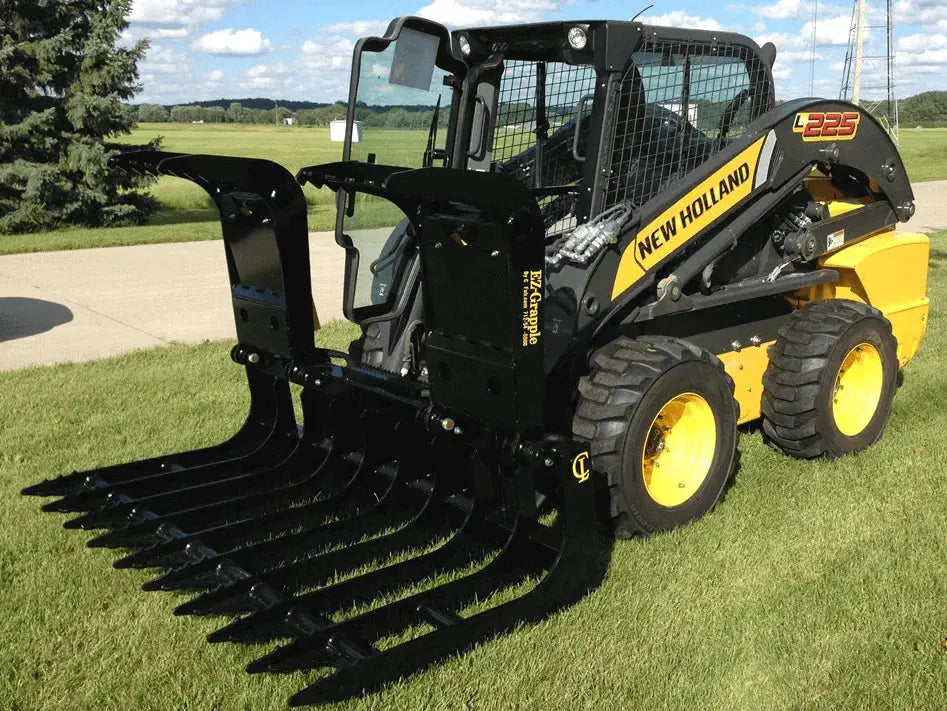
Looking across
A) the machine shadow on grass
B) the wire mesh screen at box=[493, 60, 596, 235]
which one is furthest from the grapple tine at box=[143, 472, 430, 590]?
the machine shadow on grass

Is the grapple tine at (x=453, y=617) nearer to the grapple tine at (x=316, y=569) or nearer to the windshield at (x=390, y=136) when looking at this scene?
the grapple tine at (x=316, y=569)

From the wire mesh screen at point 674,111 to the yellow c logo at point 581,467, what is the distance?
132cm

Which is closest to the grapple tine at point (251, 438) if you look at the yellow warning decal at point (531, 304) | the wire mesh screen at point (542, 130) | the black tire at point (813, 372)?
the wire mesh screen at point (542, 130)

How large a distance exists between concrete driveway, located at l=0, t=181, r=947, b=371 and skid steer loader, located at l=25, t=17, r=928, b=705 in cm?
411

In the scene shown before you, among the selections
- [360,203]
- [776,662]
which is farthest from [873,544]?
[360,203]

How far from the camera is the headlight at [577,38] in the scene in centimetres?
424

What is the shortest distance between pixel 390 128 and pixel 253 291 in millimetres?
1094

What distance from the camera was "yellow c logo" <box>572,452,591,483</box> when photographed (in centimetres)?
361

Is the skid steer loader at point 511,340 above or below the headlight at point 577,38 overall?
below

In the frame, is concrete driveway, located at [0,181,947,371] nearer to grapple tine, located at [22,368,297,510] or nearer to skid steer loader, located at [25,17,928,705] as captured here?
grapple tine, located at [22,368,297,510]

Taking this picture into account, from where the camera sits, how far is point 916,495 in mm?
4828

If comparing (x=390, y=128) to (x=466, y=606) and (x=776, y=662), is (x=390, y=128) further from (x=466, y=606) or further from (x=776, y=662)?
(x=776, y=662)

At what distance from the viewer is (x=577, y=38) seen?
167 inches

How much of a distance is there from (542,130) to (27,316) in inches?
255
